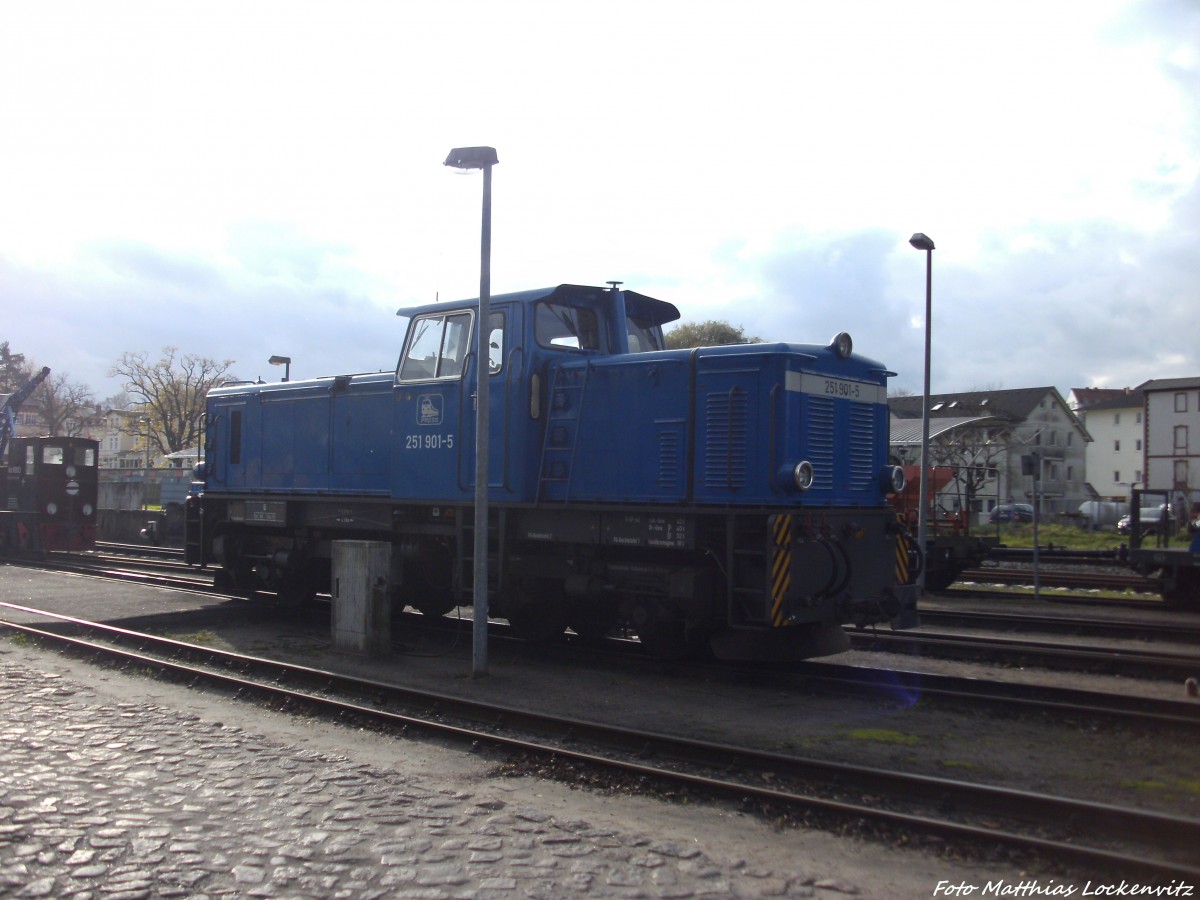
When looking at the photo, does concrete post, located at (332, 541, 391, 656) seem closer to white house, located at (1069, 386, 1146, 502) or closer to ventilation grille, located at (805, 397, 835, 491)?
ventilation grille, located at (805, 397, 835, 491)

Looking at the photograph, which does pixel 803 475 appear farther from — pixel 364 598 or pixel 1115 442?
pixel 1115 442

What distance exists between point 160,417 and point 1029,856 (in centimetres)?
6717

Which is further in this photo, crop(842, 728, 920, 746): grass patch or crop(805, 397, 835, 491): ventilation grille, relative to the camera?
crop(805, 397, 835, 491): ventilation grille

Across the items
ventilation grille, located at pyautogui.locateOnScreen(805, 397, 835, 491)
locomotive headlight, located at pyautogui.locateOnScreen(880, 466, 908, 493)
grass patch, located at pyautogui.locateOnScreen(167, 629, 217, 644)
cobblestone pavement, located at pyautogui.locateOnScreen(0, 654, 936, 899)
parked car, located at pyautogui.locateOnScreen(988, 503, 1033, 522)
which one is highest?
ventilation grille, located at pyautogui.locateOnScreen(805, 397, 835, 491)

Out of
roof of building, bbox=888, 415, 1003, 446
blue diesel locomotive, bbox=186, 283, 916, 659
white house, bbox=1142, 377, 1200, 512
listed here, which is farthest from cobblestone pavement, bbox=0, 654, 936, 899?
white house, bbox=1142, 377, 1200, 512

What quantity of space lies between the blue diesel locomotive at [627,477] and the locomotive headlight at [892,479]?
2 cm

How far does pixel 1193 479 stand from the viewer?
49.5 m

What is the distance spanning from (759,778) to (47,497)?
78.3 feet

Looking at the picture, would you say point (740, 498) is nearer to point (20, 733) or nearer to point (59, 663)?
point (20, 733)

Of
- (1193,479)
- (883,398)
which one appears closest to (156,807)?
(883,398)

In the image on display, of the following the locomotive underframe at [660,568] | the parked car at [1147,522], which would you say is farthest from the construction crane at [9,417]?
the parked car at [1147,522]

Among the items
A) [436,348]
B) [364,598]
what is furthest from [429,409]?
[364,598]

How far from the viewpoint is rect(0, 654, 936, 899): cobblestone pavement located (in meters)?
4.71

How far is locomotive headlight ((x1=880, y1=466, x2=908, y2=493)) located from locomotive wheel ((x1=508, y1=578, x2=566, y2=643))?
12.7ft
